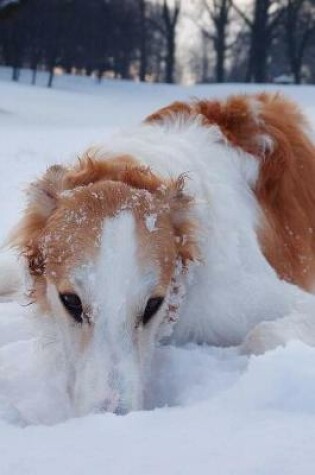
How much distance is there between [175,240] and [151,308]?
0.33 metres

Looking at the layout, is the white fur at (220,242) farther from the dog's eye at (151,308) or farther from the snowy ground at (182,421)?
the dog's eye at (151,308)

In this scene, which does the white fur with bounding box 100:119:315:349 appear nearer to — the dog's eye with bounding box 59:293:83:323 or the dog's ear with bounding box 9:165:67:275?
the dog's ear with bounding box 9:165:67:275

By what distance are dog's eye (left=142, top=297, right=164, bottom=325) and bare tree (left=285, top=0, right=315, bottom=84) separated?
114ft

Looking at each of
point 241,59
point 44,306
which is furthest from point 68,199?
point 241,59

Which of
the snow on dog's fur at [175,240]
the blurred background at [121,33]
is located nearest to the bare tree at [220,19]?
the blurred background at [121,33]

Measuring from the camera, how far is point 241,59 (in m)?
52.0

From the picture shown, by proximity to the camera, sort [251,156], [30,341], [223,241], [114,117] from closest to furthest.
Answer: [30,341]
[223,241]
[251,156]
[114,117]

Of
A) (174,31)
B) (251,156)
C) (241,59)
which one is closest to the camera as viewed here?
(251,156)

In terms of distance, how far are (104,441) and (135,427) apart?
10 centimetres

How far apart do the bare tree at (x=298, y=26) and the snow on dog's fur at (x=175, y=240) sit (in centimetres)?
3331

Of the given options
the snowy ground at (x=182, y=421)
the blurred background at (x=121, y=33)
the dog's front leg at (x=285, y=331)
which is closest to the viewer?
the snowy ground at (x=182, y=421)

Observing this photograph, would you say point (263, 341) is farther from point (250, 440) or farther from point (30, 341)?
point (250, 440)

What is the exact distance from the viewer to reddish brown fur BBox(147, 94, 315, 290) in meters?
3.33

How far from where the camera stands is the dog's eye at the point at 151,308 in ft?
7.30
